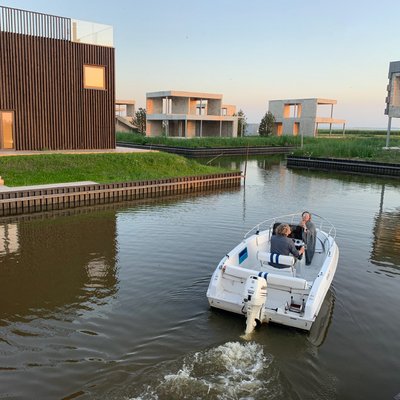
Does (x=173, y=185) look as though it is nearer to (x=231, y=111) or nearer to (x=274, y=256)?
(x=274, y=256)

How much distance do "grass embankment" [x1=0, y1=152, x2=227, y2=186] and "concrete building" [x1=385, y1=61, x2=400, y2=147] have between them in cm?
2185

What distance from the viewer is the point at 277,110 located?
6819 cm

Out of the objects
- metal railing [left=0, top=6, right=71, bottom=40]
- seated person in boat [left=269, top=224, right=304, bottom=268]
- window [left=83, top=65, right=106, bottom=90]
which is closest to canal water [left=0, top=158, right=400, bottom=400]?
seated person in boat [left=269, top=224, right=304, bottom=268]

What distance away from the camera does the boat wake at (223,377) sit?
558 cm

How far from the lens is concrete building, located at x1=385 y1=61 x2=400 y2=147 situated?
1517 inches

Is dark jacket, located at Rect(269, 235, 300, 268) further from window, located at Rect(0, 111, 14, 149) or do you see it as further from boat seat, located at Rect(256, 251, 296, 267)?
window, located at Rect(0, 111, 14, 149)

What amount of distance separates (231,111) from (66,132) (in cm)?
4674

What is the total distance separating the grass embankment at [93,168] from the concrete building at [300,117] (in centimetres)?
4206

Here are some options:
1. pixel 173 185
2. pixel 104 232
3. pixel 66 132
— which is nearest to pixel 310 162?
pixel 173 185

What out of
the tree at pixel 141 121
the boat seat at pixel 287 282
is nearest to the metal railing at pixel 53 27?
the boat seat at pixel 287 282

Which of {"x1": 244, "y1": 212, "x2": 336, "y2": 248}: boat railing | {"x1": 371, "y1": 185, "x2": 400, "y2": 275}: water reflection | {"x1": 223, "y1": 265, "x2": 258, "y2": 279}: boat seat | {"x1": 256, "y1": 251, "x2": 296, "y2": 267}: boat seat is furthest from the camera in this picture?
{"x1": 371, "y1": 185, "x2": 400, "y2": 275}: water reflection

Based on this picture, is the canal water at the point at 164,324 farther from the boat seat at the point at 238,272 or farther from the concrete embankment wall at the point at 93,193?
the concrete embankment wall at the point at 93,193

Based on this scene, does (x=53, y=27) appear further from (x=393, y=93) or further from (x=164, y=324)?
(x=393, y=93)

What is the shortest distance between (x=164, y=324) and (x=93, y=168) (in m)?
15.6
